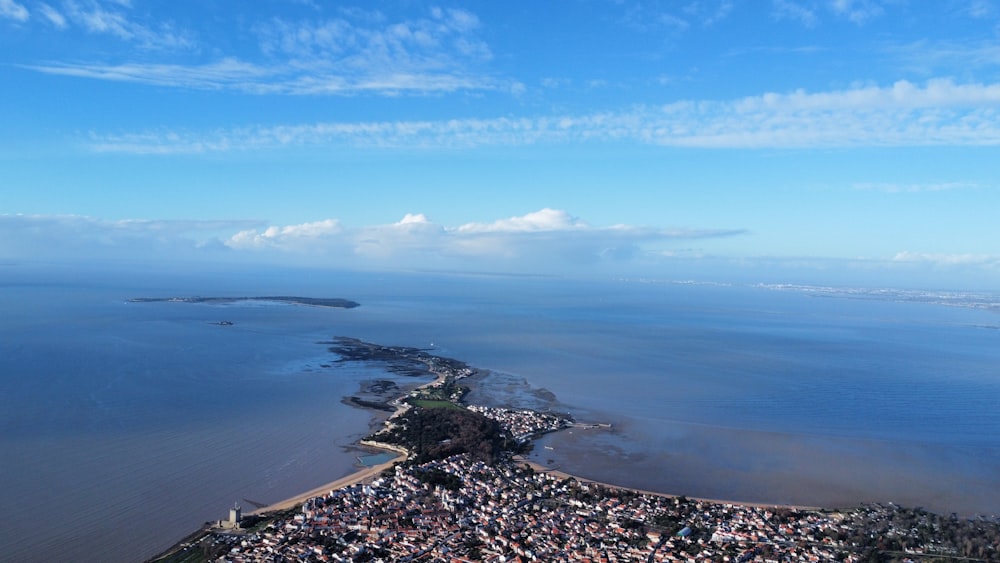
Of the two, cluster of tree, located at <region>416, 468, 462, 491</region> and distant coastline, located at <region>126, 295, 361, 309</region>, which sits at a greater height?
distant coastline, located at <region>126, 295, 361, 309</region>

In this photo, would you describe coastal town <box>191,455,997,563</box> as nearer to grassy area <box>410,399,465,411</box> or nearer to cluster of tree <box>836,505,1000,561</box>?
cluster of tree <box>836,505,1000,561</box>

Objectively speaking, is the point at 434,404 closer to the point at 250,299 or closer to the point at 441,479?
the point at 441,479

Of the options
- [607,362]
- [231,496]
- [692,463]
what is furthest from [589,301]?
[231,496]

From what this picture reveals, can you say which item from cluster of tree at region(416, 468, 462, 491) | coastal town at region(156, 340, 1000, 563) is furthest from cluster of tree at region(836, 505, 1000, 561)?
cluster of tree at region(416, 468, 462, 491)

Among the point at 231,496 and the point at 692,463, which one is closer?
the point at 231,496

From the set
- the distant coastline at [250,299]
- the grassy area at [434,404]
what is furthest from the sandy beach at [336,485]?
the distant coastline at [250,299]

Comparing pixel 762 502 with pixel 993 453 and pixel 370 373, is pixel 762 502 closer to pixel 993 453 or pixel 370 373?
pixel 993 453
